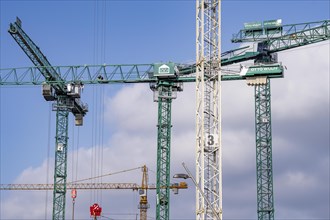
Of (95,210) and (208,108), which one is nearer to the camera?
(208,108)

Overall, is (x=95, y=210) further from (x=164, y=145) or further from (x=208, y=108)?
(x=208, y=108)

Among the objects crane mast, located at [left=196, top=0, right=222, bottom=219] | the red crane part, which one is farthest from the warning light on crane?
crane mast, located at [left=196, top=0, right=222, bottom=219]

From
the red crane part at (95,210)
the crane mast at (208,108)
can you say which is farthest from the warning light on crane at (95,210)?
the crane mast at (208,108)

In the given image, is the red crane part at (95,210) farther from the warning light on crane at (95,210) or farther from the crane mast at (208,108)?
the crane mast at (208,108)

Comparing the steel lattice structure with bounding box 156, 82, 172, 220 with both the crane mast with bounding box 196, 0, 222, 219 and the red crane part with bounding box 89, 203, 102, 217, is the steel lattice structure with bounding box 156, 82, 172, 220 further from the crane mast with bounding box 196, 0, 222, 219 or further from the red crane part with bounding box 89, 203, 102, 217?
the crane mast with bounding box 196, 0, 222, 219

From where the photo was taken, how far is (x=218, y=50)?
302 ft

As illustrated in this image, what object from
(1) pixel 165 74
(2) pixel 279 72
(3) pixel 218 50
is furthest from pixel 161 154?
(3) pixel 218 50

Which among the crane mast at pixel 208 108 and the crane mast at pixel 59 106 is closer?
the crane mast at pixel 208 108

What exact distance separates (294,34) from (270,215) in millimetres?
36907

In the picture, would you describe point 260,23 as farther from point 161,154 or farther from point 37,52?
point 37,52

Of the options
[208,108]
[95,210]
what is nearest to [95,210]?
[95,210]

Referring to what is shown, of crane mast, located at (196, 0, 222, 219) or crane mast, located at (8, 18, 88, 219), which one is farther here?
crane mast, located at (8, 18, 88, 219)

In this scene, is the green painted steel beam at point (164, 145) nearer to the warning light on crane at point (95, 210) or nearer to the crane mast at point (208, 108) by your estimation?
the warning light on crane at point (95, 210)

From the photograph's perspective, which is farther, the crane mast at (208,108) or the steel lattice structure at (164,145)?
the steel lattice structure at (164,145)
